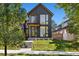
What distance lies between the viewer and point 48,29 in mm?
4586

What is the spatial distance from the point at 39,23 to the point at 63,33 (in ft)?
1.25

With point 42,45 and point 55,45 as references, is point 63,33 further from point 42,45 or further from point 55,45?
point 42,45

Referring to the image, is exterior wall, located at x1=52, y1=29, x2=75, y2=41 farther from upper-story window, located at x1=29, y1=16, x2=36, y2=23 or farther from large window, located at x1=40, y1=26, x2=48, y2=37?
upper-story window, located at x1=29, y1=16, x2=36, y2=23

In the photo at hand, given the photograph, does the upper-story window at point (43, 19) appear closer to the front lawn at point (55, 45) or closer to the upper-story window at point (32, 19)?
the upper-story window at point (32, 19)

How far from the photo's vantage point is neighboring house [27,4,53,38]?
4.56 metres

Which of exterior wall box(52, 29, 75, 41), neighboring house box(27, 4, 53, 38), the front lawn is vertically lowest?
the front lawn

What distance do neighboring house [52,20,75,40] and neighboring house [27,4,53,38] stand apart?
0.09m

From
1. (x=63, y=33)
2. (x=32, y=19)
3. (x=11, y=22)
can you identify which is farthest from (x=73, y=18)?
(x=11, y=22)

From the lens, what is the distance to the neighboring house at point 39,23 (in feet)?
15.0

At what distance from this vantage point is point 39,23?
4.58m

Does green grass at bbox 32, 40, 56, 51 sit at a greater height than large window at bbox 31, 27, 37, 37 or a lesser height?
lesser

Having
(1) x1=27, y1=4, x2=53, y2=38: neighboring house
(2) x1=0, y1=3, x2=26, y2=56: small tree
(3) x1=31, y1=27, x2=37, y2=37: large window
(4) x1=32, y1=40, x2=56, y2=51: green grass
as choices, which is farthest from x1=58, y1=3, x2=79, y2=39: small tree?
(2) x1=0, y1=3, x2=26, y2=56: small tree

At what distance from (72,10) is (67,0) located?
0.18 meters

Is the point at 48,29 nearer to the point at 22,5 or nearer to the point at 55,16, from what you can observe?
the point at 55,16
